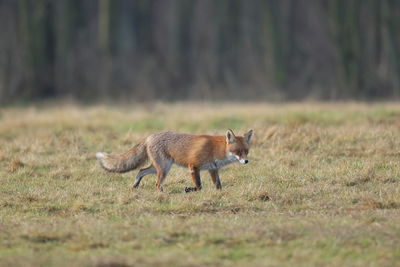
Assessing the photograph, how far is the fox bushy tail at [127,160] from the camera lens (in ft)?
34.9

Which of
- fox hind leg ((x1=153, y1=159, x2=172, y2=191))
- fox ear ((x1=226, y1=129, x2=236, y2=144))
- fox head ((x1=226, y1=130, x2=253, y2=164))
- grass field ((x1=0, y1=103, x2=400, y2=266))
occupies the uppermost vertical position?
fox ear ((x1=226, y1=129, x2=236, y2=144))

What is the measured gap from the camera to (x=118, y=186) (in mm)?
10797

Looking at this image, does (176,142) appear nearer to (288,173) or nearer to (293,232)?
(288,173)

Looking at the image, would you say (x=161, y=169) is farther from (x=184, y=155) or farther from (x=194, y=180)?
(x=194, y=180)

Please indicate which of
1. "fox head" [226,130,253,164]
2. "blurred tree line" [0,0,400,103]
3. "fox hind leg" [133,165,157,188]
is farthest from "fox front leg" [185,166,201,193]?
"blurred tree line" [0,0,400,103]

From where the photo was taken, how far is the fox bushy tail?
34.9 ft

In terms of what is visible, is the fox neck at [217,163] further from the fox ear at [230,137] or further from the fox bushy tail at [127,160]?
the fox bushy tail at [127,160]

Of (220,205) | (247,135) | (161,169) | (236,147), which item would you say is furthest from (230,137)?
(220,205)

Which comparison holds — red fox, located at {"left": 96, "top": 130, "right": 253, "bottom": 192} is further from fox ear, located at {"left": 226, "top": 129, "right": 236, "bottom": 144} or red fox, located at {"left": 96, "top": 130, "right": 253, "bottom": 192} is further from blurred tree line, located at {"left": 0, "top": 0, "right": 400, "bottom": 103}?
blurred tree line, located at {"left": 0, "top": 0, "right": 400, "bottom": 103}

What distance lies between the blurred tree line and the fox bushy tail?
16.3 m

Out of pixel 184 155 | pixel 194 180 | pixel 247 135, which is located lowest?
pixel 194 180

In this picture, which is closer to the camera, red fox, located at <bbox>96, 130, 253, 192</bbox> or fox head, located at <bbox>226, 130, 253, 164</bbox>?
fox head, located at <bbox>226, 130, 253, 164</bbox>

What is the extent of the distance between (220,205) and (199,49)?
2345 centimetres

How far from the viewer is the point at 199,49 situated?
3228 centimetres
